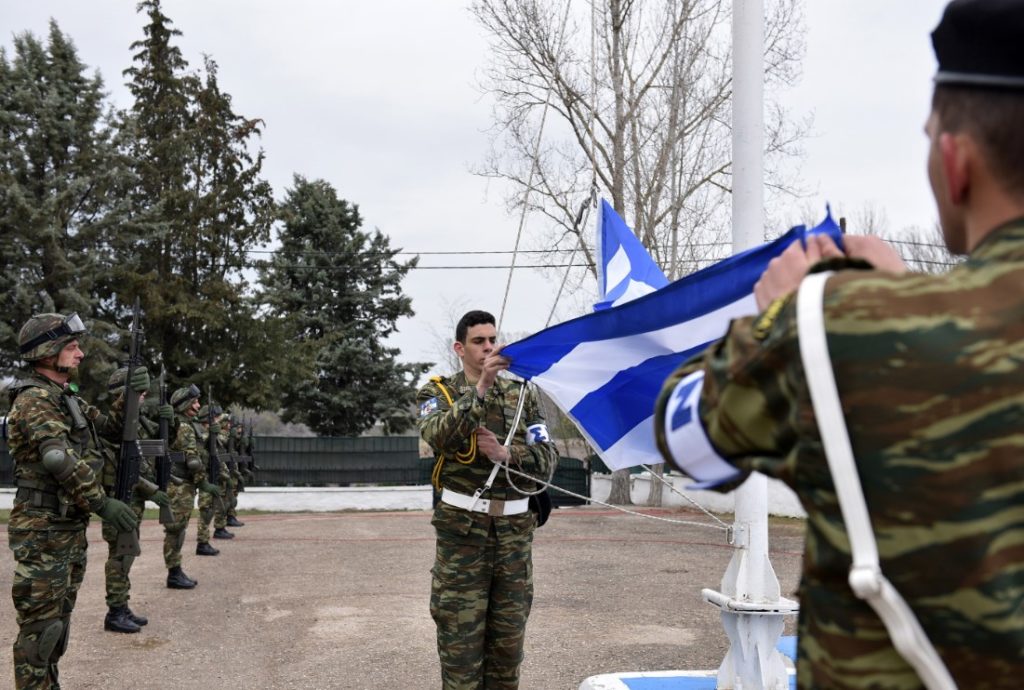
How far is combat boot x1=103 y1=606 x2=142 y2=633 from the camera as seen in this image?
8445 millimetres

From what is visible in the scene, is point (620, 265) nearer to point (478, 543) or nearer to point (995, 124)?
point (478, 543)

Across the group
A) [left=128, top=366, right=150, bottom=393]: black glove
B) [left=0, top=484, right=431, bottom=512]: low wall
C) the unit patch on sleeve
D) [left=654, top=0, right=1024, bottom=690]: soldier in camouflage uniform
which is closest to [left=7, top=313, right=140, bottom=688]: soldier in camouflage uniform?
[left=128, top=366, right=150, bottom=393]: black glove

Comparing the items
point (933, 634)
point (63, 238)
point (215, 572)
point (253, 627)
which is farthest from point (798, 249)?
point (63, 238)

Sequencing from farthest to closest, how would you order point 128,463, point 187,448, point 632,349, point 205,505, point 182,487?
1. point 205,505
2. point 187,448
3. point 182,487
4. point 128,463
5. point 632,349

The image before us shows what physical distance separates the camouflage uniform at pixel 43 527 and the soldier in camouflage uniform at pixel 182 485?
420 cm

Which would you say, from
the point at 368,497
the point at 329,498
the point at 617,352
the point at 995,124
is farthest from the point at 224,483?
the point at 995,124

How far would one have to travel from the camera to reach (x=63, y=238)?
26844 mm

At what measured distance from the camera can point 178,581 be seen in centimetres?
1074

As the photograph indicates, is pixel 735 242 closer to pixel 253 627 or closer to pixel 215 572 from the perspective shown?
pixel 253 627

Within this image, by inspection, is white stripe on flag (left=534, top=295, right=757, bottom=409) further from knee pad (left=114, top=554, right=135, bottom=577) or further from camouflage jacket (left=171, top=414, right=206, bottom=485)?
camouflage jacket (left=171, top=414, right=206, bottom=485)

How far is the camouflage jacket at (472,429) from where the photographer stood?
15.3ft

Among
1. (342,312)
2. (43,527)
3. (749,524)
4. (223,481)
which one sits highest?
(342,312)

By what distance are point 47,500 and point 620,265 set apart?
3.85 m

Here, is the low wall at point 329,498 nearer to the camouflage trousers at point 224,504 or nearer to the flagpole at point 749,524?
the camouflage trousers at point 224,504
